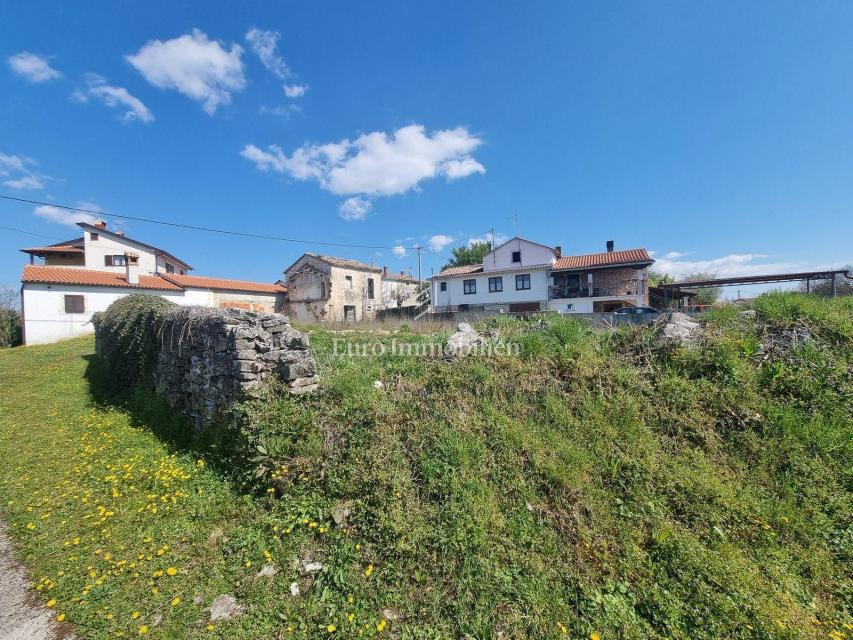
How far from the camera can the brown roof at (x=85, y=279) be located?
18.2m

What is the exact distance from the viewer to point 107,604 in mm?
2771

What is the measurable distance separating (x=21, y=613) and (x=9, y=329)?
85.0 feet

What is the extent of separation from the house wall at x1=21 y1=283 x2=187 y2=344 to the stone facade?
1776 cm

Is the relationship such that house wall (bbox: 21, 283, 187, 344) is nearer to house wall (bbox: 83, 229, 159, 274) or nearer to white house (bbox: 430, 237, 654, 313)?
house wall (bbox: 83, 229, 159, 274)

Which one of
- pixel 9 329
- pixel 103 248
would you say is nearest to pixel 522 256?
pixel 9 329

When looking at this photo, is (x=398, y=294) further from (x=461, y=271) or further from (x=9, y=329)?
(x=9, y=329)

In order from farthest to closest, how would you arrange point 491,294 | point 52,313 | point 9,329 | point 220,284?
1. point 491,294
2. point 220,284
3. point 9,329
4. point 52,313

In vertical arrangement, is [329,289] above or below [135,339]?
above

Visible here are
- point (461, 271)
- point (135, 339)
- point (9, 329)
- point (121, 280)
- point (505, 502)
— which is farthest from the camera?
point (461, 271)

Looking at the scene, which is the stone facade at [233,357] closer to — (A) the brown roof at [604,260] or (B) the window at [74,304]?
(B) the window at [74,304]

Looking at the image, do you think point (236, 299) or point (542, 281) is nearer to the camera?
point (236, 299)

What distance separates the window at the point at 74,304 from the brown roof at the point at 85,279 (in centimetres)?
91

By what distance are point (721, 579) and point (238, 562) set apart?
433 centimetres

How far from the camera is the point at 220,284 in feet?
83.1
